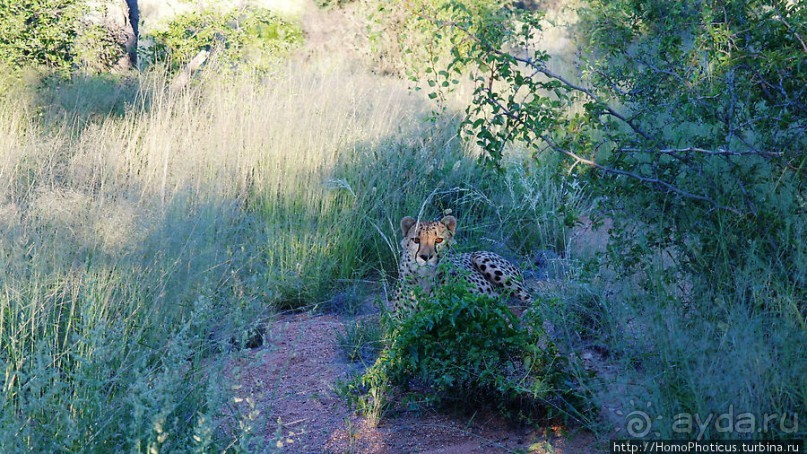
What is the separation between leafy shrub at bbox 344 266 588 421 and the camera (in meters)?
3.26

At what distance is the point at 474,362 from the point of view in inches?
134

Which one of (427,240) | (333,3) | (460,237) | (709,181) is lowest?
(460,237)

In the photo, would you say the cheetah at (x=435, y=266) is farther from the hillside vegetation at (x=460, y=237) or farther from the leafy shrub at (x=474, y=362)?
the leafy shrub at (x=474, y=362)

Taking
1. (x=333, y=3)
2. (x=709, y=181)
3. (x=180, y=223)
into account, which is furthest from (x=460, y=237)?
(x=333, y=3)

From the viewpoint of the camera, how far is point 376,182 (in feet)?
19.6

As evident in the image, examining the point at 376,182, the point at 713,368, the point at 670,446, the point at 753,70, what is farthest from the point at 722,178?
the point at 376,182

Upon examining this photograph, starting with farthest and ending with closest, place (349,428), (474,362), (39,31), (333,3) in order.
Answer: (333,3) < (39,31) < (474,362) < (349,428)

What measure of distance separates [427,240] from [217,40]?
188 inches

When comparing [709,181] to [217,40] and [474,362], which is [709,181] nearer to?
[474,362]

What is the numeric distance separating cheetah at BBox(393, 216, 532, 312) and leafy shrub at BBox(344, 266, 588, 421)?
0.60 m

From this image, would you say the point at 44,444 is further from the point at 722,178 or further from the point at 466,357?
the point at 722,178

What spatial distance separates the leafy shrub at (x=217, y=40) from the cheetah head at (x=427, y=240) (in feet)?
12.5

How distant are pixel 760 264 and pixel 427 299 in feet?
4.74

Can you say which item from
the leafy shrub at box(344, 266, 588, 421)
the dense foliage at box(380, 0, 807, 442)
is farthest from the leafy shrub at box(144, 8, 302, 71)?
the leafy shrub at box(344, 266, 588, 421)
